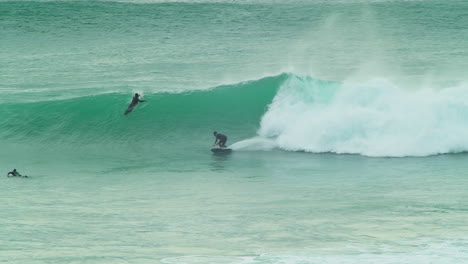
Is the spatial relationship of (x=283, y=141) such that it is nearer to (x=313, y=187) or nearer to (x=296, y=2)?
(x=313, y=187)

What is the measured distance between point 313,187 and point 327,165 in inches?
83.8

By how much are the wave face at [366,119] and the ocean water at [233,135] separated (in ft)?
0.12

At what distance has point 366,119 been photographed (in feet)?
56.3

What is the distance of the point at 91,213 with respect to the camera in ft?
36.6

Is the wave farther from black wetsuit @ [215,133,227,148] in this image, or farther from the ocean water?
black wetsuit @ [215,133,227,148]

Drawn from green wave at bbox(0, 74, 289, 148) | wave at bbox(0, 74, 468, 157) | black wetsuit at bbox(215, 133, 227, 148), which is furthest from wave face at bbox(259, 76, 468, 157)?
black wetsuit at bbox(215, 133, 227, 148)

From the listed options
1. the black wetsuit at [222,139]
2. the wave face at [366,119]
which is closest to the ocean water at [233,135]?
the wave face at [366,119]

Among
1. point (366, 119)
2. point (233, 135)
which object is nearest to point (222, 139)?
point (233, 135)

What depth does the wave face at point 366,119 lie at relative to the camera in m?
16.4

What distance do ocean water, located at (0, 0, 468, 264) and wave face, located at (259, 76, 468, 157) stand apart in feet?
0.12

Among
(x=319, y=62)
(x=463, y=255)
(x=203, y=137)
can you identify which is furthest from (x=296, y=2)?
(x=463, y=255)

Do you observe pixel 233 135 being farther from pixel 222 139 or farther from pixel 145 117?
pixel 145 117

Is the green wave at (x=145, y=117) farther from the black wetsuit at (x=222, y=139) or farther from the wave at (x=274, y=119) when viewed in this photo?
the black wetsuit at (x=222, y=139)

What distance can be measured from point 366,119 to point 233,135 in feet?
9.65
